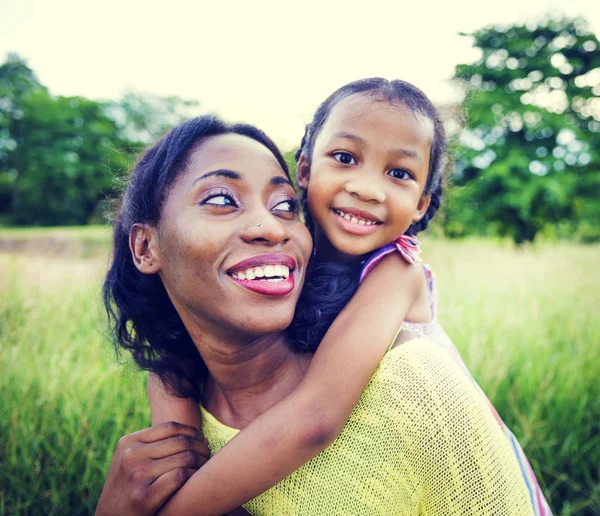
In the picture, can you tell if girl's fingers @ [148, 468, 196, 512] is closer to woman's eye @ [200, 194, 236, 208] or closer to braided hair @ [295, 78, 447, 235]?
woman's eye @ [200, 194, 236, 208]

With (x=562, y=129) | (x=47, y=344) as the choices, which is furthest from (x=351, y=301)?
(x=562, y=129)

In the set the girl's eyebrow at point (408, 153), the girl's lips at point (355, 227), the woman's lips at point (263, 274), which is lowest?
the woman's lips at point (263, 274)

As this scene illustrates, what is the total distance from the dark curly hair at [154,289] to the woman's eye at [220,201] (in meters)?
0.23

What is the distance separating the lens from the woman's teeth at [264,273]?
142 cm

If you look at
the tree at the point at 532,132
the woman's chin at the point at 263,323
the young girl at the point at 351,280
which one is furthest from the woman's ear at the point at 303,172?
the tree at the point at 532,132

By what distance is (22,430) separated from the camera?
2.66 metres

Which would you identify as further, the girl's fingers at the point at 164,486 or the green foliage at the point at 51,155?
the green foliage at the point at 51,155

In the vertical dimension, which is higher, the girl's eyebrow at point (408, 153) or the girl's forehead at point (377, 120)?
A: the girl's forehead at point (377, 120)

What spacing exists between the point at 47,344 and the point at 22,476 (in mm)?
1377

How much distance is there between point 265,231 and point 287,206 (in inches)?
9.8

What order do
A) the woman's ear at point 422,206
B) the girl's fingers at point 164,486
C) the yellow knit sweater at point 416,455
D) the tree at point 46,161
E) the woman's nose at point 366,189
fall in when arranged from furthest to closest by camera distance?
1. the tree at point 46,161
2. the woman's ear at point 422,206
3. the woman's nose at point 366,189
4. the girl's fingers at point 164,486
5. the yellow knit sweater at point 416,455

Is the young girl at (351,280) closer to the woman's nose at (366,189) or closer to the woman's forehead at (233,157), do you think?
the woman's nose at (366,189)

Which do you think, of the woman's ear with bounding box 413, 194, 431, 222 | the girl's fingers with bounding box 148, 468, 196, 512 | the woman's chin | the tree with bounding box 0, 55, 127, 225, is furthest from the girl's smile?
the tree with bounding box 0, 55, 127, 225

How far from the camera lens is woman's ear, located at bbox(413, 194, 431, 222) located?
2.11 metres
